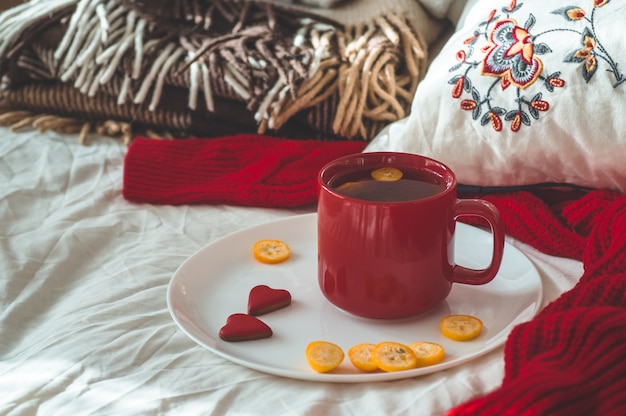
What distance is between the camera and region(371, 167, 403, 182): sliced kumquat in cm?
64

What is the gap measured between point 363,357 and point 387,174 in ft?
0.55

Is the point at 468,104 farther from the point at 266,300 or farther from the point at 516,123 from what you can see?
the point at 266,300

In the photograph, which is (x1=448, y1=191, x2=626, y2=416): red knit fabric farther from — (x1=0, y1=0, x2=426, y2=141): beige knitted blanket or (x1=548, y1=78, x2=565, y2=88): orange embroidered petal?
(x1=0, y1=0, x2=426, y2=141): beige knitted blanket

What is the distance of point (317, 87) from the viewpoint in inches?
36.9

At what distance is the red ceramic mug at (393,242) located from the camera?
1.92 feet

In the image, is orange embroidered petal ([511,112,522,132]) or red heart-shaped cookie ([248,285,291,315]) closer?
red heart-shaped cookie ([248,285,291,315])

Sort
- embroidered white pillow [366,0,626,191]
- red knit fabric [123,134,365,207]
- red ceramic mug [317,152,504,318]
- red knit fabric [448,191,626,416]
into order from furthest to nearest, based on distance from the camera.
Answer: red knit fabric [123,134,365,207]
embroidered white pillow [366,0,626,191]
red ceramic mug [317,152,504,318]
red knit fabric [448,191,626,416]

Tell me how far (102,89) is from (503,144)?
0.55 meters

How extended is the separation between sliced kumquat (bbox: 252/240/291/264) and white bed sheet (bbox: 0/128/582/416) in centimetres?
8

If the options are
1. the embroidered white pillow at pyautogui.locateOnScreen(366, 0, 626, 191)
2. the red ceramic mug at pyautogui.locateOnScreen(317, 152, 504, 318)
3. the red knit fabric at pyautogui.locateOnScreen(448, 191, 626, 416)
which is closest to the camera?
the red knit fabric at pyautogui.locateOnScreen(448, 191, 626, 416)

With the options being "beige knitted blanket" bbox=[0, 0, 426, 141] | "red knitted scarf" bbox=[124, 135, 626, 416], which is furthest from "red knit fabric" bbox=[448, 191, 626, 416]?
"beige knitted blanket" bbox=[0, 0, 426, 141]

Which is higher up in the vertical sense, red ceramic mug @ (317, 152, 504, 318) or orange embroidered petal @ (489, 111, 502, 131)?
orange embroidered petal @ (489, 111, 502, 131)

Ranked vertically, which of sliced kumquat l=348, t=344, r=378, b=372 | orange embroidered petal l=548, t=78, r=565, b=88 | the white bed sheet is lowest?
the white bed sheet

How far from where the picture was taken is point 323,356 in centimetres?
55
